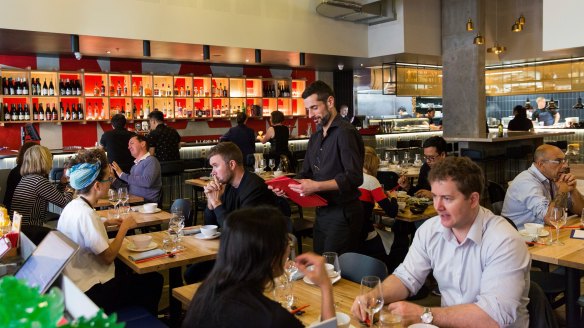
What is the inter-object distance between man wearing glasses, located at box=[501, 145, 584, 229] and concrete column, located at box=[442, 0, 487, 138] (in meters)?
6.62

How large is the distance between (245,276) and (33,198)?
3822 millimetres

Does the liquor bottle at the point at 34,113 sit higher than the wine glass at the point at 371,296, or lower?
higher

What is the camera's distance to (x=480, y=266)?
231 centimetres

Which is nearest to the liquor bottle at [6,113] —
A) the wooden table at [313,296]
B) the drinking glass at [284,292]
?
the wooden table at [313,296]

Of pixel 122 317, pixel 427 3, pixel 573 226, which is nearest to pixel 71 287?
pixel 122 317

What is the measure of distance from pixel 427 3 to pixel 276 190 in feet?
29.8

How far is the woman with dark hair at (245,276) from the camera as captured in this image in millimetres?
1645

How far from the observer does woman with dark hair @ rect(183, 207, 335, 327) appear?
164cm

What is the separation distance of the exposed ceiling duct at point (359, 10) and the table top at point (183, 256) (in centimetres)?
684

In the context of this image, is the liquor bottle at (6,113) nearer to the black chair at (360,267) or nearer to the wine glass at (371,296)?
the black chair at (360,267)

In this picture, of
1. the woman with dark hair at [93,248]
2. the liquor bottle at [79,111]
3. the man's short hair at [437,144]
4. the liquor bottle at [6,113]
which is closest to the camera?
the woman with dark hair at [93,248]

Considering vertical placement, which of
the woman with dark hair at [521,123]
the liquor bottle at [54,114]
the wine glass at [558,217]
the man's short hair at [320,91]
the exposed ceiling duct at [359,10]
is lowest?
the wine glass at [558,217]

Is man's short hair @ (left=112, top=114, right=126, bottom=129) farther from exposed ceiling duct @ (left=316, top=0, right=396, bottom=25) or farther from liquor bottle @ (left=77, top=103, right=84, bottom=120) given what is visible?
exposed ceiling duct @ (left=316, top=0, right=396, bottom=25)

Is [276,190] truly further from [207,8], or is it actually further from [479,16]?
[479,16]
